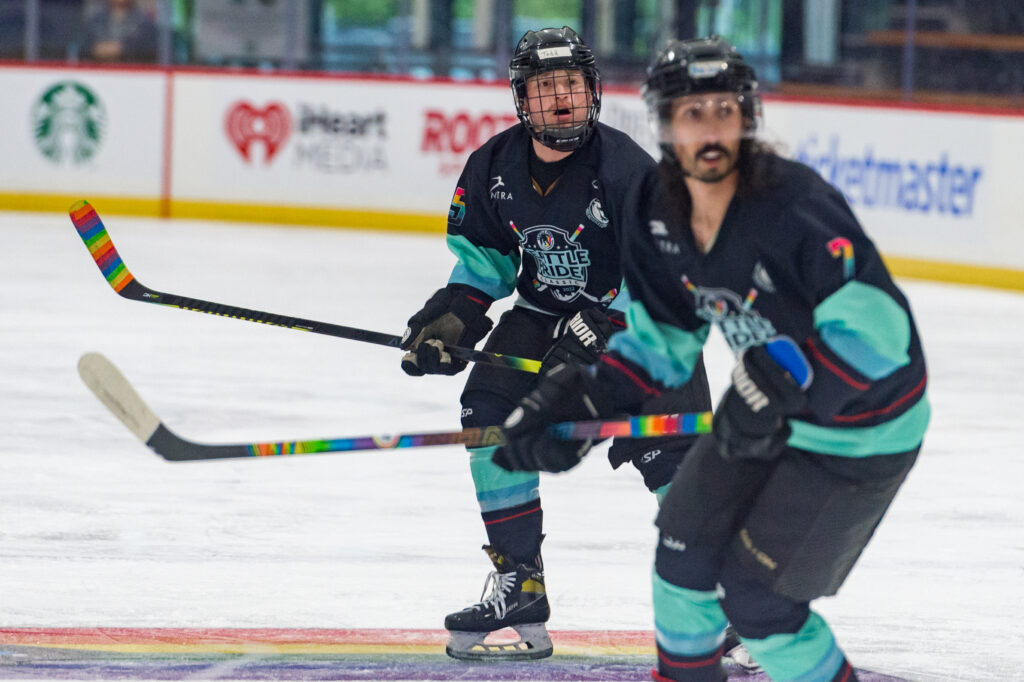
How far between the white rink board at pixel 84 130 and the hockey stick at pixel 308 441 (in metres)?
7.87

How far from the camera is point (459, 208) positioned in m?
3.02

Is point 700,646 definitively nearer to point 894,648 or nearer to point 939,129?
point 894,648

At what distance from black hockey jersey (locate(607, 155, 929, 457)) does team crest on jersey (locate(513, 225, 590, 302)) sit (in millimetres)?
677

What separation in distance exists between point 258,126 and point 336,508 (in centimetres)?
645

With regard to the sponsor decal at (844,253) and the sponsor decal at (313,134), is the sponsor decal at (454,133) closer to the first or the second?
the sponsor decal at (313,134)

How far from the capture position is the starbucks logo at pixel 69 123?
9891 millimetres

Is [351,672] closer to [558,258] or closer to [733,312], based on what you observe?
[558,258]

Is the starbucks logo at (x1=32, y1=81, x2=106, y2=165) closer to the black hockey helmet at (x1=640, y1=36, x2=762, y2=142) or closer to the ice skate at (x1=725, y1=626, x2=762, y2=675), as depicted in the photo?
the ice skate at (x1=725, y1=626, x2=762, y2=675)

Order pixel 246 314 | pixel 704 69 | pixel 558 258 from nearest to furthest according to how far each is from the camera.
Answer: pixel 704 69 < pixel 558 258 < pixel 246 314

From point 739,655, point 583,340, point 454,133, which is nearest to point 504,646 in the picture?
point 739,655

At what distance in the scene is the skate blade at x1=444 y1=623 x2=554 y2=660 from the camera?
9.26 ft

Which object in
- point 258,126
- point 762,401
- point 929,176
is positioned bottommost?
point 762,401

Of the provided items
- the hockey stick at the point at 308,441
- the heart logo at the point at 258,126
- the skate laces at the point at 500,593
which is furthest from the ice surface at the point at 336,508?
the heart logo at the point at 258,126

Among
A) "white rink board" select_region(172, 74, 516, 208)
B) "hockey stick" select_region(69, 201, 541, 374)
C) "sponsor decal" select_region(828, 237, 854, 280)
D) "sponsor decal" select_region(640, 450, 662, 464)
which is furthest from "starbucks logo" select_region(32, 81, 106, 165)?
"sponsor decal" select_region(828, 237, 854, 280)
